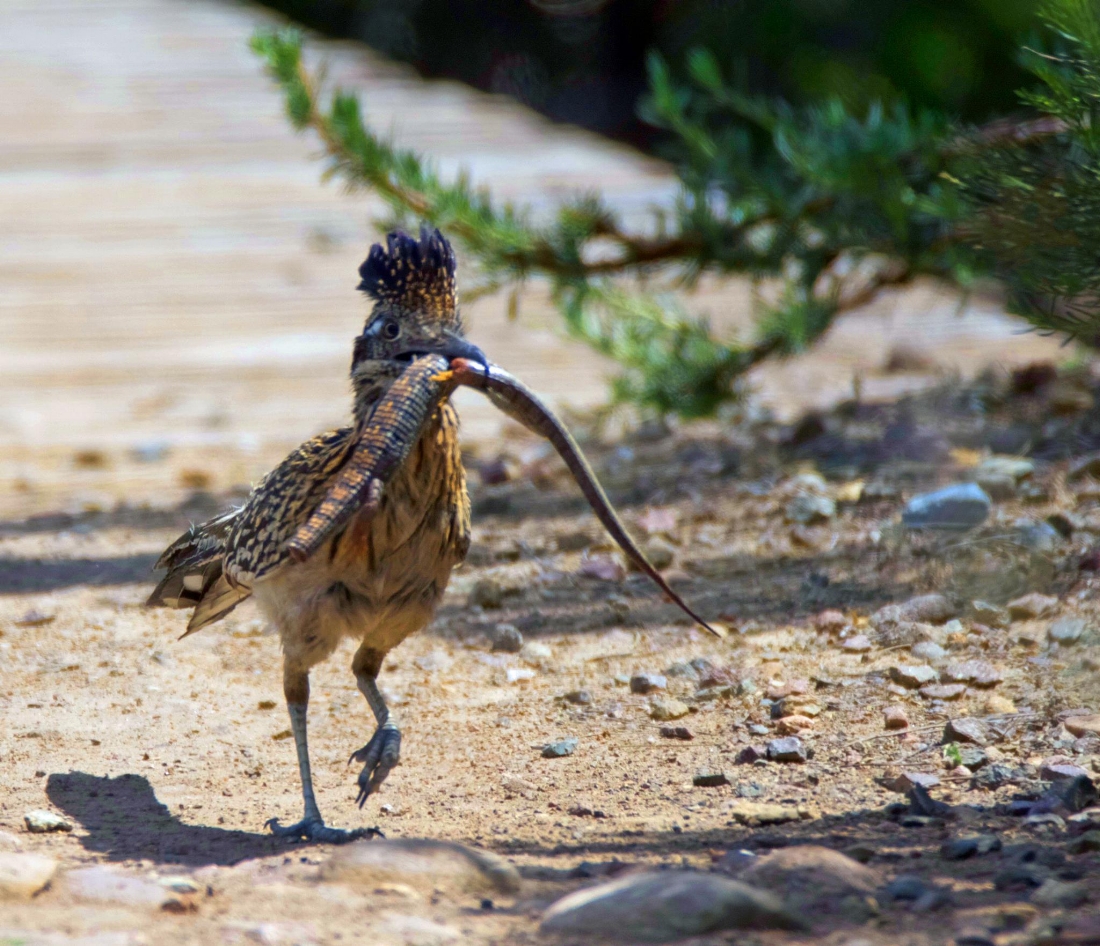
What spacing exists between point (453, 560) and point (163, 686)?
1.21m

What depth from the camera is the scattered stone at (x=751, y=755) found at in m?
3.45

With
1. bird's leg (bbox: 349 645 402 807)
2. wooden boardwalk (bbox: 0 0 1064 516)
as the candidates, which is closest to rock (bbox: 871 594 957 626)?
bird's leg (bbox: 349 645 402 807)

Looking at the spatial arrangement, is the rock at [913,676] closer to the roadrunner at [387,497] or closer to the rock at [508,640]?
the roadrunner at [387,497]

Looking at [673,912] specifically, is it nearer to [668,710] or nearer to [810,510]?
[668,710]

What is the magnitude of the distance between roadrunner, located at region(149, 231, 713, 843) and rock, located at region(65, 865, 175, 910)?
0.55m

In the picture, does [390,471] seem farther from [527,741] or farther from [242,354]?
[242,354]

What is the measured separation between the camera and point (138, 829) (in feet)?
10.8

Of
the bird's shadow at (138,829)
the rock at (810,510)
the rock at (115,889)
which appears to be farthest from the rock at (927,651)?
the rock at (115,889)

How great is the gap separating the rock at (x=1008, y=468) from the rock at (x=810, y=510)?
1.72 ft

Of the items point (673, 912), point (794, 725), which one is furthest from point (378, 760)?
point (673, 912)

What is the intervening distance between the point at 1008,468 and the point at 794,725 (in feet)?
5.83

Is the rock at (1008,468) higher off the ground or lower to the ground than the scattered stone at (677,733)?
higher

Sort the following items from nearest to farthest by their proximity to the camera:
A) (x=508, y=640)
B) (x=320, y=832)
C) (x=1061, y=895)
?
(x=1061, y=895), (x=320, y=832), (x=508, y=640)

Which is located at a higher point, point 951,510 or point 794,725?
point 951,510
